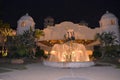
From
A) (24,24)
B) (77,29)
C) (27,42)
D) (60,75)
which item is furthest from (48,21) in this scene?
(60,75)

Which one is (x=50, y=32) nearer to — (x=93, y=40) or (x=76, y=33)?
(x=76, y=33)

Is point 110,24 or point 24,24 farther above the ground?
point 24,24

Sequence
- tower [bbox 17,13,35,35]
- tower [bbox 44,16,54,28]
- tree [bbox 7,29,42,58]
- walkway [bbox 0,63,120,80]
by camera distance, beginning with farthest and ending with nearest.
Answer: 1. tower [bbox 44,16,54,28]
2. tower [bbox 17,13,35,35]
3. tree [bbox 7,29,42,58]
4. walkway [bbox 0,63,120,80]

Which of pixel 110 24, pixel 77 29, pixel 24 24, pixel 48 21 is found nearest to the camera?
pixel 110 24

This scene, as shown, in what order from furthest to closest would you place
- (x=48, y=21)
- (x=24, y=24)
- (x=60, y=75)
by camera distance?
(x=48, y=21)
(x=24, y=24)
(x=60, y=75)

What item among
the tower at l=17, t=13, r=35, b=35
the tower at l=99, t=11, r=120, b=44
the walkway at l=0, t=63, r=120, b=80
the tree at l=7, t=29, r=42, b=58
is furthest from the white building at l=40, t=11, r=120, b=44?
the walkway at l=0, t=63, r=120, b=80

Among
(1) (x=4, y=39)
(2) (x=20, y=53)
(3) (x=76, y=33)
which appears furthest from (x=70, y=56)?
(1) (x=4, y=39)

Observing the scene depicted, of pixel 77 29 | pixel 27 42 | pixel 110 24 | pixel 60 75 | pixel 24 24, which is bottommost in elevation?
pixel 60 75

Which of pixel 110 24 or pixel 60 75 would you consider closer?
pixel 60 75

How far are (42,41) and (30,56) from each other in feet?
27.0

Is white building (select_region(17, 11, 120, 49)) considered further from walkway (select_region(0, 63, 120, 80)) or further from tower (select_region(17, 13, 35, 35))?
walkway (select_region(0, 63, 120, 80))

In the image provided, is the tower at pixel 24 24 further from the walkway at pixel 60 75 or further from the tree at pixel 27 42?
the walkway at pixel 60 75

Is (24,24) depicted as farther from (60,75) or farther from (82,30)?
(60,75)

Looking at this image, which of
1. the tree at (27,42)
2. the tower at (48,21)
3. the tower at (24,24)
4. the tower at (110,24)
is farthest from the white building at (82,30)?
the tower at (48,21)
